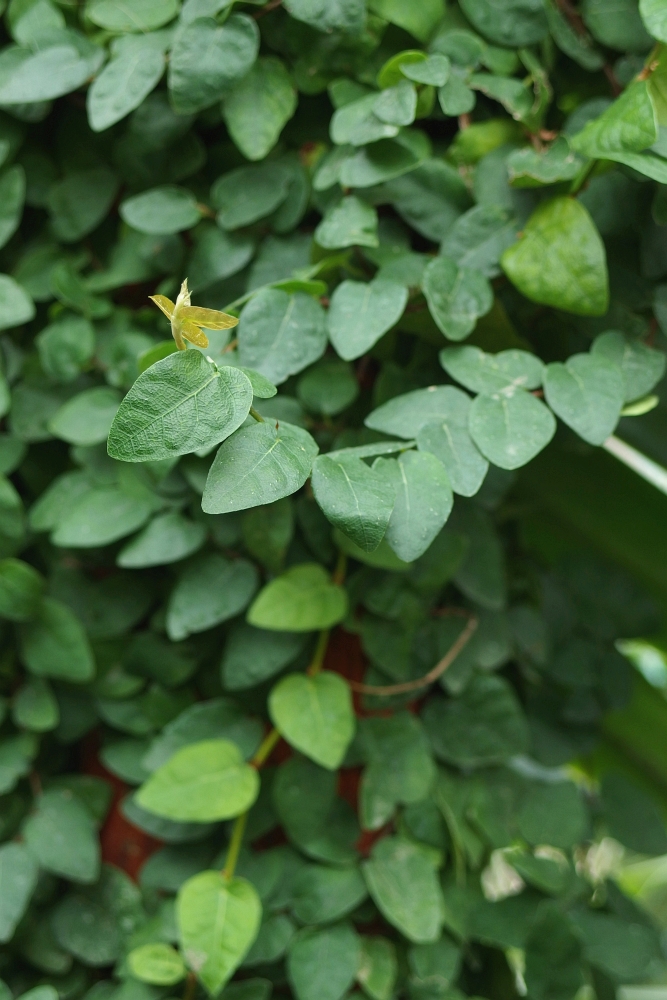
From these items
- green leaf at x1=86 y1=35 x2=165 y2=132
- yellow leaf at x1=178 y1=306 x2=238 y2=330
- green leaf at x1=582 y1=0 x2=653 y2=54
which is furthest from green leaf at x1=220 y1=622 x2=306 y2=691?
green leaf at x1=582 y1=0 x2=653 y2=54

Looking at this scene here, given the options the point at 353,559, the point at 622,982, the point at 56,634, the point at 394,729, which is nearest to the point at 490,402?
the point at 353,559

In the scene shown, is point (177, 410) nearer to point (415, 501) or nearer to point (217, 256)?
point (415, 501)

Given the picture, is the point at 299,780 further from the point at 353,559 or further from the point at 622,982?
the point at 622,982

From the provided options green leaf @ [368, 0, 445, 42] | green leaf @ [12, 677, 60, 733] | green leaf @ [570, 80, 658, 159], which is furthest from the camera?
green leaf @ [12, 677, 60, 733]

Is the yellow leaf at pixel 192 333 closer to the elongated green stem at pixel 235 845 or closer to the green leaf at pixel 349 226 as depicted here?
the green leaf at pixel 349 226

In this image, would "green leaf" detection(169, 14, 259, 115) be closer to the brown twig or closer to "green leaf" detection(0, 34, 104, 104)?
"green leaf" detection(0, 34, 104, 104)

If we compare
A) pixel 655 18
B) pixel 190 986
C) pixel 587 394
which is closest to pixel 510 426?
pixel 587 394

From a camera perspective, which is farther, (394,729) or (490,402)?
(394,729)
